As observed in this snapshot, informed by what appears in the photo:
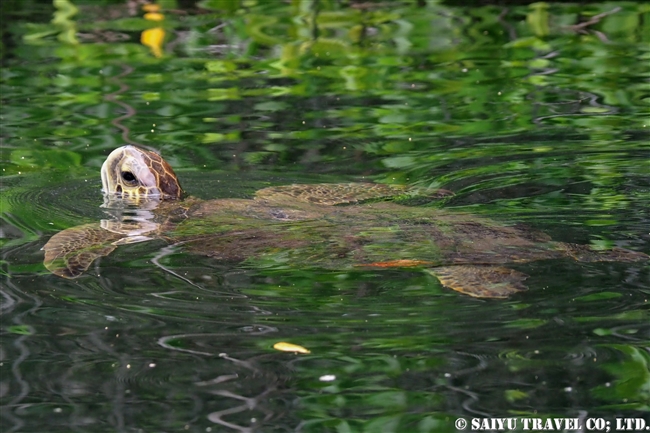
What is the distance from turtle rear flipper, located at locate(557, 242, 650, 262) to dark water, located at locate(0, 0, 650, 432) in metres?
0.08

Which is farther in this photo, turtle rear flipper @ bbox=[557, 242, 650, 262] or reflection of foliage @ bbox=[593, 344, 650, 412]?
turtle rear flipper @ bbox=[557, 242, 650, 262]

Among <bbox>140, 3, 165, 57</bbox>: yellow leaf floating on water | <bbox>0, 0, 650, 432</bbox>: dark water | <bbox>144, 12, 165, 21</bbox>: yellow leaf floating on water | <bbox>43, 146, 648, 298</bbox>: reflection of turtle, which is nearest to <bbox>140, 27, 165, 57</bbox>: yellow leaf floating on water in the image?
<bbox>140, 3, 165, 57</bbox>: yellow leaf floating on water

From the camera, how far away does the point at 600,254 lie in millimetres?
4062

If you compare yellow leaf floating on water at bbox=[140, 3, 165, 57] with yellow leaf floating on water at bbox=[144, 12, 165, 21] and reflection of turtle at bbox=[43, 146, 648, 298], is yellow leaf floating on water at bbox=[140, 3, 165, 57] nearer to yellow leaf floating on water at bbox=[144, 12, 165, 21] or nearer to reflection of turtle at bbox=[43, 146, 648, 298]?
yellow leaf floating on water at bbox=[144, 12, 165, 21]

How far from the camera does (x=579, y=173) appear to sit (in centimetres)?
554

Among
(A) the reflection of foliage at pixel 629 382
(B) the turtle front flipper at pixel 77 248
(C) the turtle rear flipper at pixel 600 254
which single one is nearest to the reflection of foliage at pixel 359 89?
(C) the turtle rear flipper at pixel 600 254

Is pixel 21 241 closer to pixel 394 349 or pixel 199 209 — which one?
pixel 199 209

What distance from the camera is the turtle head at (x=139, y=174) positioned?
5.40m

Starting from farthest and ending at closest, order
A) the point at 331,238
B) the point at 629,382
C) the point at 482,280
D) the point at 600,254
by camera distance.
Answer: the point at 331,238 < the point at 600,254 < the point at 482,280 < the point at 629,382

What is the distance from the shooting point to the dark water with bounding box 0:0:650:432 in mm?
3041

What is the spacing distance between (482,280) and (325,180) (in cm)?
217

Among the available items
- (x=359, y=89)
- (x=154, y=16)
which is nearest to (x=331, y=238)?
(x=359, y=89)

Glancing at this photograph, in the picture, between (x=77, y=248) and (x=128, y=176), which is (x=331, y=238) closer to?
(x=77, y=248)

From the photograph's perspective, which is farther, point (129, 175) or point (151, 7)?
point (151, 7)
